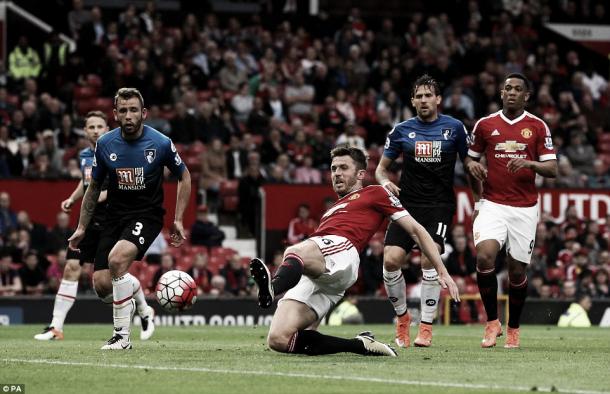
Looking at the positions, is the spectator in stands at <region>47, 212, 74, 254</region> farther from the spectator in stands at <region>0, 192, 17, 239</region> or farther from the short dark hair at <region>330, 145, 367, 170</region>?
the short dark hair at <region>330, 145, 367, 170</region>

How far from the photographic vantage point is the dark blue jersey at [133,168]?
11688 mm

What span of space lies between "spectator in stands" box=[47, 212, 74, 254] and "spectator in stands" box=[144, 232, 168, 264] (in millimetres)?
1484

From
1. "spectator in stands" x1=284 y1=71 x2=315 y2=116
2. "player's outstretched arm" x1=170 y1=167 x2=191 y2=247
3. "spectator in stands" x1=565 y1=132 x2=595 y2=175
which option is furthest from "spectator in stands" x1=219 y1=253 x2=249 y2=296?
"player's outstretched arm" x1=170 y1=167 x2=191 y2=247

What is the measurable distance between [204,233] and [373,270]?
3.13 meters

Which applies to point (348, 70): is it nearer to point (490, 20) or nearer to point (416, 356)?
point (490, 20)

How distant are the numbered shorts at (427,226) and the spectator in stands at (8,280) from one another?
32.1 ft

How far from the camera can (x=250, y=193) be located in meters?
24.2

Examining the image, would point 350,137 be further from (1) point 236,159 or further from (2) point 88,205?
(2) point 88,205

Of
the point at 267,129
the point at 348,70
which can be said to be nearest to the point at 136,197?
the point at 267,129

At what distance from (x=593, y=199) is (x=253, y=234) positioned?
7.03 metres

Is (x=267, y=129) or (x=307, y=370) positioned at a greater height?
(x=267, y=129)

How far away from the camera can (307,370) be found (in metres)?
9.24

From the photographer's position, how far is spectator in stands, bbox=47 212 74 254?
857 inches

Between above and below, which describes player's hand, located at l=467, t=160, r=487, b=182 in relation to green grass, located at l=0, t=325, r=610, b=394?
above
